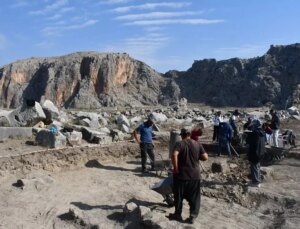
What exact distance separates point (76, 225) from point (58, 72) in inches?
3492

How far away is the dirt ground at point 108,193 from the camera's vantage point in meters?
9.48

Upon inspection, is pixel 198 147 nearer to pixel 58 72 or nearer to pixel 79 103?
pixel 79 103

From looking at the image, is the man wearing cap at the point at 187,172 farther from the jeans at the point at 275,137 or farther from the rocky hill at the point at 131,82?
the rocky hill at the point at 131,82

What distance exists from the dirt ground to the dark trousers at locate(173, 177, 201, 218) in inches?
12.6

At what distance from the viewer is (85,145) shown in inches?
619

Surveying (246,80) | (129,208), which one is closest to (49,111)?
(129,208)

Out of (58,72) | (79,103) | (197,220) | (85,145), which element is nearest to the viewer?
(197,220)

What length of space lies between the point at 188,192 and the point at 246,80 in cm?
9115

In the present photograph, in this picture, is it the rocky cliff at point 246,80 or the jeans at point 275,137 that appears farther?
the rocky cliff at point 246,80

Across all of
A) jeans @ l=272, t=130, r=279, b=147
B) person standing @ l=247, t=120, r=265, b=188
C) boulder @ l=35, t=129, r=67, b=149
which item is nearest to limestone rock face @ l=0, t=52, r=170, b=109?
boulder @ l=35, t=129, r=67, b=149

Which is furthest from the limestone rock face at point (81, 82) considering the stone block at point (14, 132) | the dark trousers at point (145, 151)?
the dark trousers at point (145, 151)

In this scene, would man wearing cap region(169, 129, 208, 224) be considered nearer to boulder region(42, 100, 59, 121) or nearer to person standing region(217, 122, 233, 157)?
person standing region(217, 122, 233, 157)

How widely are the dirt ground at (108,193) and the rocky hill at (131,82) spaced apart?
7516 cm

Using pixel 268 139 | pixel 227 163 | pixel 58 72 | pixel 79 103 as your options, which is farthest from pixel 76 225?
pixel 58 72
